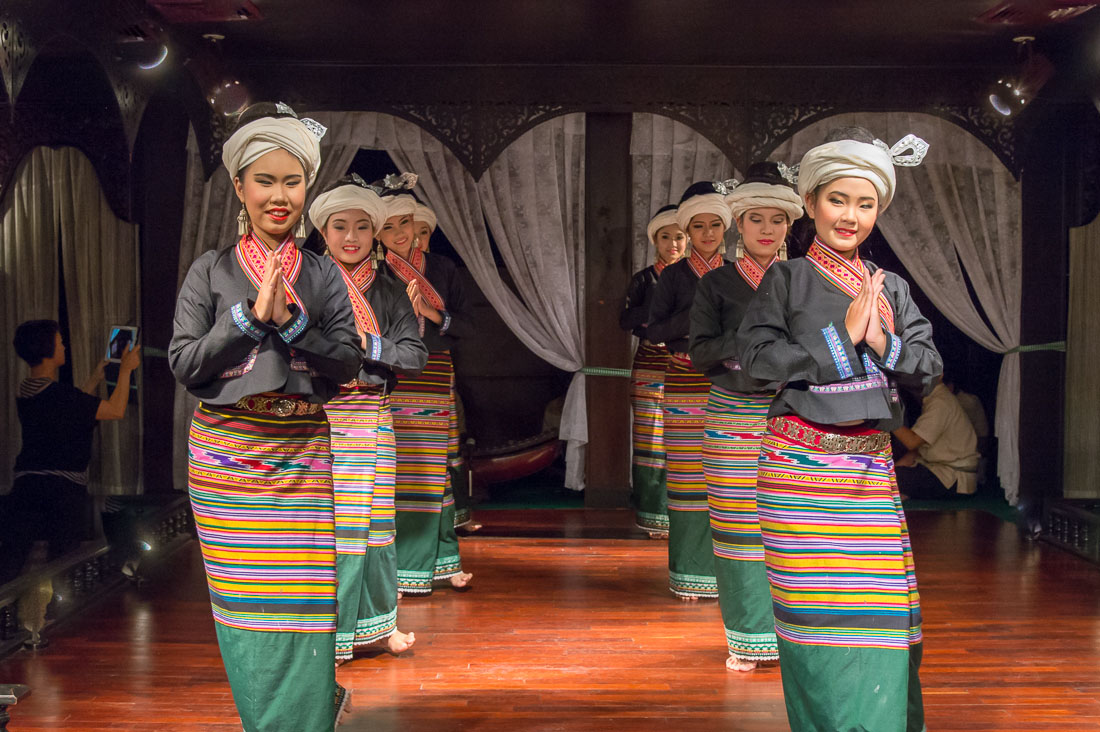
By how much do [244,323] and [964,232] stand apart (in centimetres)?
526

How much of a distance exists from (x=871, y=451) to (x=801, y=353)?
0.29 meters

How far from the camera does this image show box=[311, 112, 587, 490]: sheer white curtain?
671 cm

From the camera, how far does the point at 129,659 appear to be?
3873 mm

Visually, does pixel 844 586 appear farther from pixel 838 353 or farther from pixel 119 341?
pixel 119 341

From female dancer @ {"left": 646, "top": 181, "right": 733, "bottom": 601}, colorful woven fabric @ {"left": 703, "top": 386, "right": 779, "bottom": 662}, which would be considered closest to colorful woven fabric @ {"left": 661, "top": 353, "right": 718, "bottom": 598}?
female dancer @ {"left": 646, "top": 181, "right": 733, "bottom": 601}

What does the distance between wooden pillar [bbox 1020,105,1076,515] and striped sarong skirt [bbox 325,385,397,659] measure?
4240 mm

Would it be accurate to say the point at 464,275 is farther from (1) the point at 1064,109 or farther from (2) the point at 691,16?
(1) the point at 1064,109

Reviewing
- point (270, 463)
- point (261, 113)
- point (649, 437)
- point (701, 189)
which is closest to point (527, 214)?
point (649, 437)

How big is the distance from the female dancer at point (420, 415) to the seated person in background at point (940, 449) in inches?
Result: 143

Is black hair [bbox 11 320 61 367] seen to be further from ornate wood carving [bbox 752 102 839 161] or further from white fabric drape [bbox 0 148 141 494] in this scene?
ornate wood carving [bbox 752 102 839 161]

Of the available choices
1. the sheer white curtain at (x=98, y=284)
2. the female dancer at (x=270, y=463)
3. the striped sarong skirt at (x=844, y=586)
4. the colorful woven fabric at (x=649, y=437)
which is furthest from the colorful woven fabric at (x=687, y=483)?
the sheer white curtain at (x=98, y=284)

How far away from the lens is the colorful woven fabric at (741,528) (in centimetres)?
371

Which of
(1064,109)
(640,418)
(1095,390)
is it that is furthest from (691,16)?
(1095,390)

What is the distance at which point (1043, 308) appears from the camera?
21.6 feet
